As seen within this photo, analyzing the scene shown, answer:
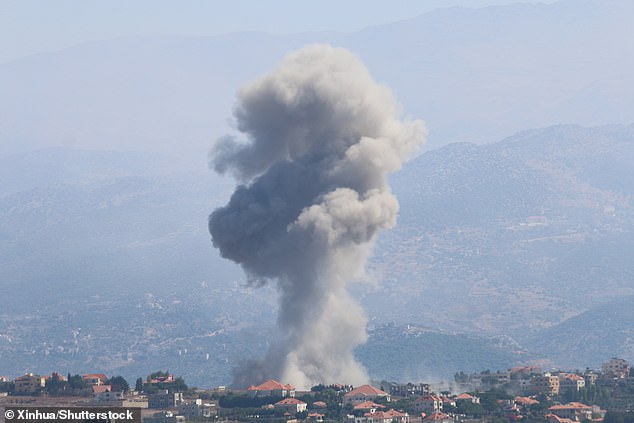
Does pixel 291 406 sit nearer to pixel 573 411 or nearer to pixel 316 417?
pixel 316 417

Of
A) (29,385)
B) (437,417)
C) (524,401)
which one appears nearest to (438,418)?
(437,417)

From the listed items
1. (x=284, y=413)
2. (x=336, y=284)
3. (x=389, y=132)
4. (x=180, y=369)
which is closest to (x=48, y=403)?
(x=284, y=413)

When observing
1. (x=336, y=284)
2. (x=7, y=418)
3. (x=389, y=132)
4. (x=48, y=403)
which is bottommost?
(x=7, y=418)

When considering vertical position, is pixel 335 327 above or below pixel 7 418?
above

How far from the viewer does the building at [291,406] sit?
104119 millimetres

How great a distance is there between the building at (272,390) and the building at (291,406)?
129 inches

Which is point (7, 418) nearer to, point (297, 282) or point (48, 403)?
point (48, 403)

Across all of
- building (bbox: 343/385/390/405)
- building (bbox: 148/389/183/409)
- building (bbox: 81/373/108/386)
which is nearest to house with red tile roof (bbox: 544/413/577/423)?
building (bbox: 343/385/390/405)

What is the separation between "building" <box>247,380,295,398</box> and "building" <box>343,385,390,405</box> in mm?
3144

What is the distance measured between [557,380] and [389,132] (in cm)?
1813

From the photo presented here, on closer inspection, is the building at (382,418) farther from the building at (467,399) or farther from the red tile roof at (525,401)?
the red tile roof at (525,401)

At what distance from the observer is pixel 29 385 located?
11638 cm

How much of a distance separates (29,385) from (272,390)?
1534 cm

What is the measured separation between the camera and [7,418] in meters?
72.1
